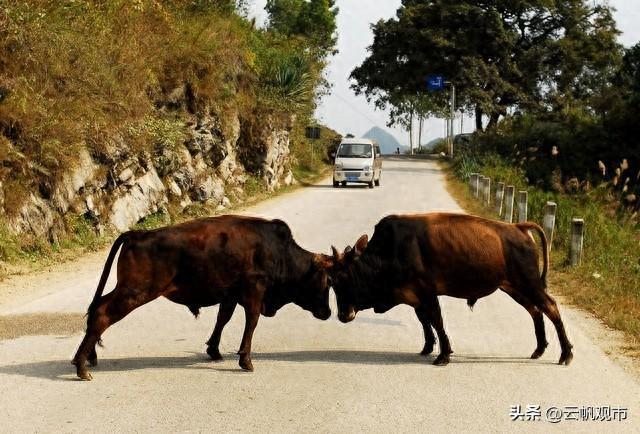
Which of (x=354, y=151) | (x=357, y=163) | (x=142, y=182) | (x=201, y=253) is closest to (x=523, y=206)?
(x=142, y=182)

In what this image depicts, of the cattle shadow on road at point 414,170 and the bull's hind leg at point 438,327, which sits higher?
the bull's hind leg at point 438,327

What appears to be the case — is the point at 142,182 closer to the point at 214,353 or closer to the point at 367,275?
the point at 214,353

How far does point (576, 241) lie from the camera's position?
1340cm

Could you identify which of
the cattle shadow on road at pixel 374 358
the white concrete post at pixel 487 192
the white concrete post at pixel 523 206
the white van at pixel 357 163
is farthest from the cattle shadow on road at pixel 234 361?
the white van at pixel 357 163

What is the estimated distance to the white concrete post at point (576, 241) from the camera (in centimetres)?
1334

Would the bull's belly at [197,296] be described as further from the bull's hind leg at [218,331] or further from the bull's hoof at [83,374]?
the bull's hoof at [83,374]

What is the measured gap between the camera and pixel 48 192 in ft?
48.1

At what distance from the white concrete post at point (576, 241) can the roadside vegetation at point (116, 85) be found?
27.9ft

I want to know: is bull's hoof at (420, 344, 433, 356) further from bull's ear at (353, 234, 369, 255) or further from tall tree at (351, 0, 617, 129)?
tall tree at (351, 0, 617, 129)

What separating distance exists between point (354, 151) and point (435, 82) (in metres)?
25.9

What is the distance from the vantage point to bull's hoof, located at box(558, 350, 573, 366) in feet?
25.1

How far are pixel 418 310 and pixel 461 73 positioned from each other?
5052 centimetres

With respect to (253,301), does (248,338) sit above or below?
below

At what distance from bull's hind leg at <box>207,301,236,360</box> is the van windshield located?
1047 inches
